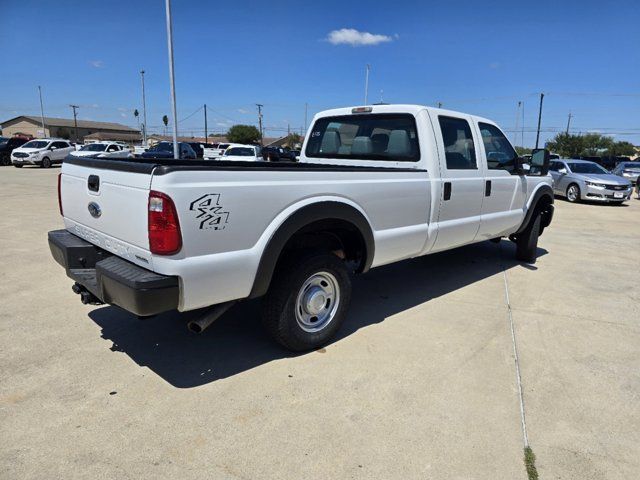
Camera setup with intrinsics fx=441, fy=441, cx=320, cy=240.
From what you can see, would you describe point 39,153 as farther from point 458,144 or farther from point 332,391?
point 332,391

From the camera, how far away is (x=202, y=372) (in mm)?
3277

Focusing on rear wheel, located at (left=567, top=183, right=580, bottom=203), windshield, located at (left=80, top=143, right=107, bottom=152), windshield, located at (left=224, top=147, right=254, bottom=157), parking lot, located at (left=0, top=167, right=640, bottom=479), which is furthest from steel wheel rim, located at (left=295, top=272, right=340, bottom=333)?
windshield, located at (left=80, top=143, right=107, bottom=152)

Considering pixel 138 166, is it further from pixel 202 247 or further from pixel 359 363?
pixel 359 363

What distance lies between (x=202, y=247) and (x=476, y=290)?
3.83m

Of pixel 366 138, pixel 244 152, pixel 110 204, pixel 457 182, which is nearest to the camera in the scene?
pixel 110 204

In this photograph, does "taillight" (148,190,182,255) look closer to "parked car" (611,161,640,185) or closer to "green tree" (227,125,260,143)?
"parked car" (611,161,640,185)

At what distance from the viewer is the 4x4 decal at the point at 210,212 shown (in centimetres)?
259

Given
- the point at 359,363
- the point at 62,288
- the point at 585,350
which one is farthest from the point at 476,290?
the point at 62,288

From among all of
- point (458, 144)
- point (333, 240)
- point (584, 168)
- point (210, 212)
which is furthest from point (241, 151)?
point (210, 212)

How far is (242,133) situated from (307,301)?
9615cm

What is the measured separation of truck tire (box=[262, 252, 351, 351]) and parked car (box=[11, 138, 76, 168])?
1099 inches

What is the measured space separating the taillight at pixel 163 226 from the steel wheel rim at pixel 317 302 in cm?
112

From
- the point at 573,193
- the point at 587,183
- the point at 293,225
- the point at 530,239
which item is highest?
the point at 293,225

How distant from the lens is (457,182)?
466 cm
